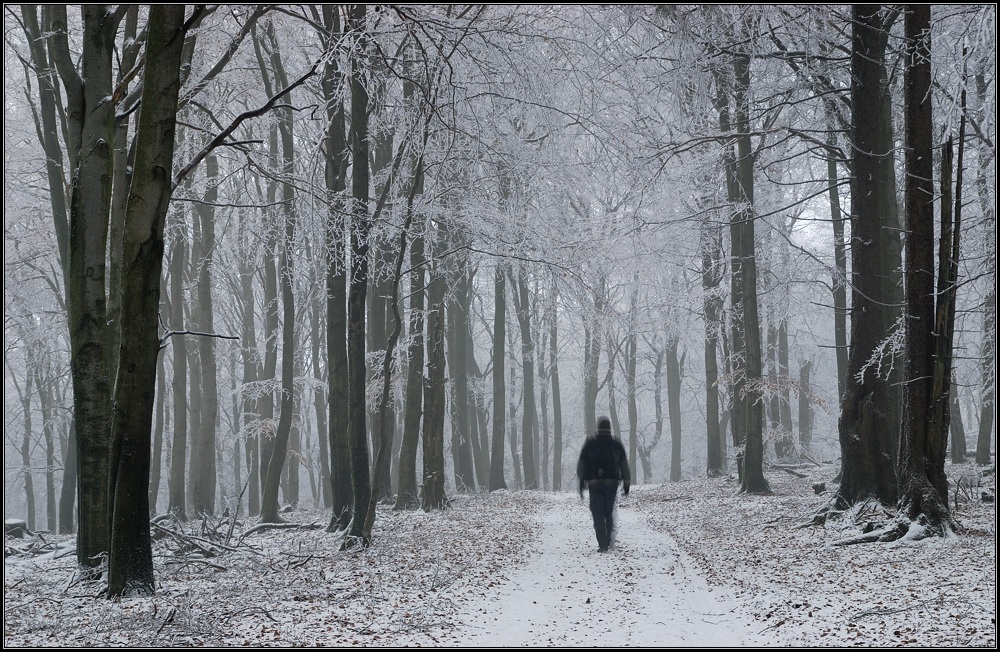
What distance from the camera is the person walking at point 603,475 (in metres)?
10.4

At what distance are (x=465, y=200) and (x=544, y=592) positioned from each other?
935 centimetres

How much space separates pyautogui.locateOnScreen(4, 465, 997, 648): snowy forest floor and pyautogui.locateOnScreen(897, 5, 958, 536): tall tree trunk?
0.78m

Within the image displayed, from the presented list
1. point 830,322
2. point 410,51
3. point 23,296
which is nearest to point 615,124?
point 410,51

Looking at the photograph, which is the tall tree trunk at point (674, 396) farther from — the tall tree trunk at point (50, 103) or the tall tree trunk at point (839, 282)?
the tall tree trunk at point (50, 103)

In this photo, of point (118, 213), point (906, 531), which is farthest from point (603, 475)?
point (118, 213)

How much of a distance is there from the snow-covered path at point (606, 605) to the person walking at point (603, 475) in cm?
42

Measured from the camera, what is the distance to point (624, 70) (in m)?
12.2

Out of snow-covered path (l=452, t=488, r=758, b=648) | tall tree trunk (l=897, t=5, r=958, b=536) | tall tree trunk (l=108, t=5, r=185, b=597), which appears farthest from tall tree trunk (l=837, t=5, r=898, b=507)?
tall tree trunk (l=108, t=5, r=185, b=597)

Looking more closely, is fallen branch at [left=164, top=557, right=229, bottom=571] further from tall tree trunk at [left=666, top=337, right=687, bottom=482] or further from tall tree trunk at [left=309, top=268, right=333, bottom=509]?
tall tree trunk at [left=666, top=337, right=687, bottom=482]

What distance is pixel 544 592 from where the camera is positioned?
7.65 metres

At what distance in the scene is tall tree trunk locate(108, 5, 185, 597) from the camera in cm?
657

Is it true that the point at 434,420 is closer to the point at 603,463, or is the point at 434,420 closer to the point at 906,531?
the point at 603,463

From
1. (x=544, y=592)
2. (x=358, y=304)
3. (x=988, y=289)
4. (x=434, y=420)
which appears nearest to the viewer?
(x=544, y=592)

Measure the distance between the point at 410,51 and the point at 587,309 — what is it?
621 cm
